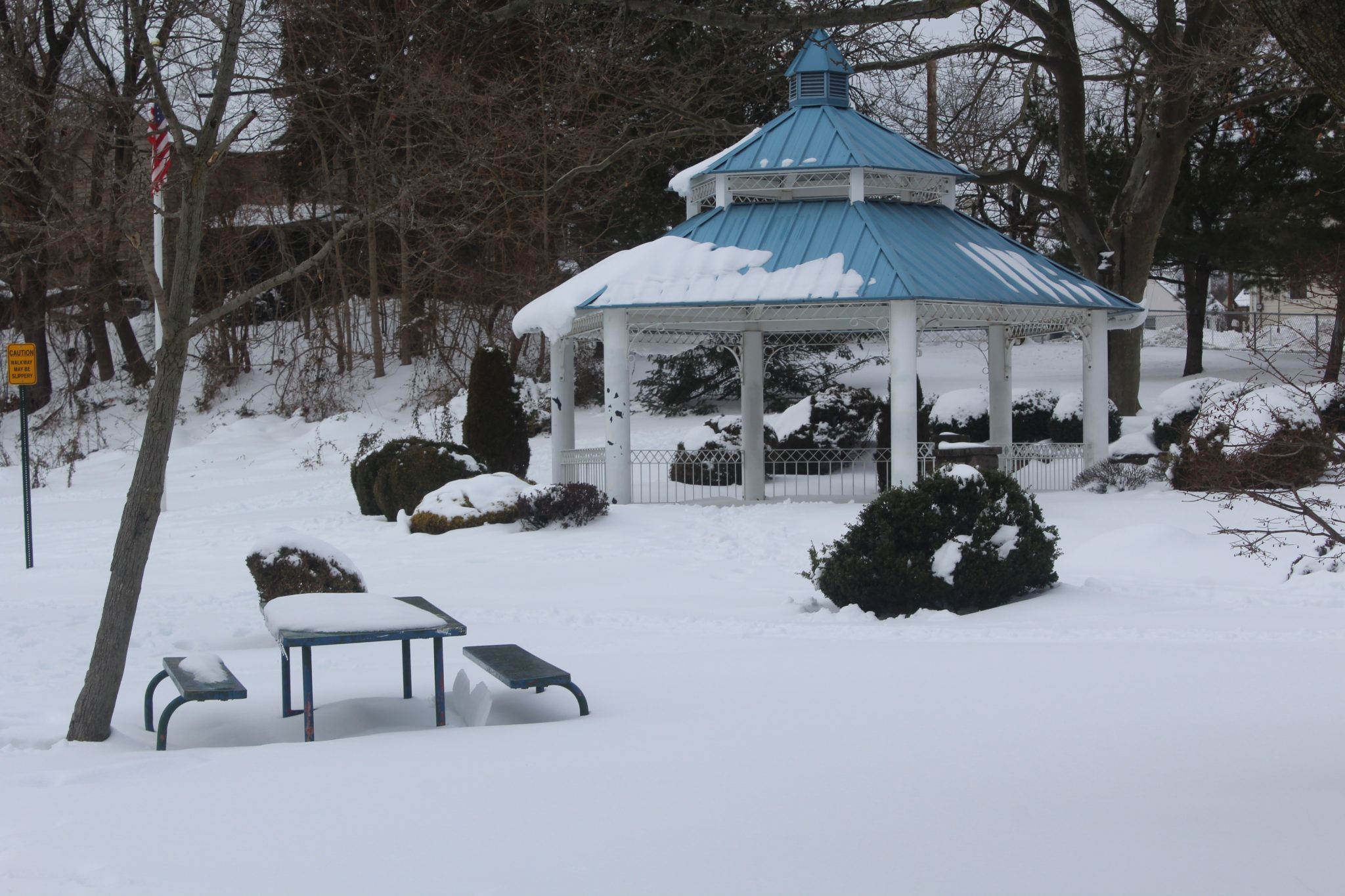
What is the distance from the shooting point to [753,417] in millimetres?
19047

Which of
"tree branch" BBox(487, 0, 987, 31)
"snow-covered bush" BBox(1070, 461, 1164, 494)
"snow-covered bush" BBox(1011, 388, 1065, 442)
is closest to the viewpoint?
"tree branch" BBox(487, 0, 987, 31)

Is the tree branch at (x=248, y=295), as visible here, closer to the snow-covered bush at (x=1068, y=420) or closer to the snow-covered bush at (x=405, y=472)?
Answer: the snow-covered bush at (x=405, y=472)

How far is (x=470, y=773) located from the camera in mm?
4730

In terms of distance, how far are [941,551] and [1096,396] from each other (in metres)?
9.63

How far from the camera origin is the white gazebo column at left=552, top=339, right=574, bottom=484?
18.3 m

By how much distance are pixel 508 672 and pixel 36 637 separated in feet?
14.9

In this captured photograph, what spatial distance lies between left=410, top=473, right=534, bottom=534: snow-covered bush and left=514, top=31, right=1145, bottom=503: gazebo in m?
1.76

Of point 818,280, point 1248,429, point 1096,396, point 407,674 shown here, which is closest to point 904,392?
point 818,280

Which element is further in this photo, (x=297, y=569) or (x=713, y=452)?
(x=713, y=452)

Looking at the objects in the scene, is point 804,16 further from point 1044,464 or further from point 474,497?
point 1044,464

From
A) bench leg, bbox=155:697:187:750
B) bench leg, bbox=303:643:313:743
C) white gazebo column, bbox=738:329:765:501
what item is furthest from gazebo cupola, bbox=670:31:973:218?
bench leg, bbox=155:697:187:750

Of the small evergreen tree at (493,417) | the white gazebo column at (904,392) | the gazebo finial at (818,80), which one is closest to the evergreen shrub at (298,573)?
the white gazebo column at (904,392)

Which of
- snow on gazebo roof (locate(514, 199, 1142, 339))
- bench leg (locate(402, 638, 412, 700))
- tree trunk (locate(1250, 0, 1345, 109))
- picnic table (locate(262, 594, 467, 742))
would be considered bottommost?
bench leg (locate(402, 638, 412, 700))

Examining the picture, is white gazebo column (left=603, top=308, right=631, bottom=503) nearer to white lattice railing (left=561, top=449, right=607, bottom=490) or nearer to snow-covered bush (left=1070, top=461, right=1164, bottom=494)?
white lattice railing (left=561, top=449, right=607, bottom=490)
